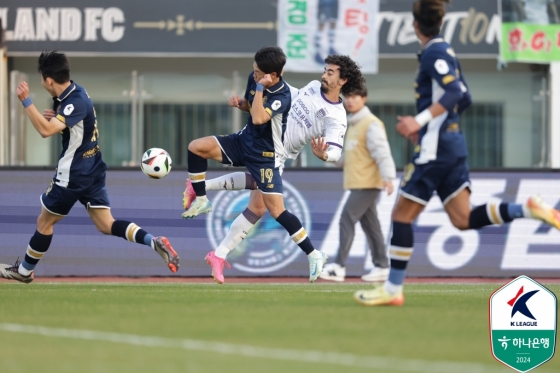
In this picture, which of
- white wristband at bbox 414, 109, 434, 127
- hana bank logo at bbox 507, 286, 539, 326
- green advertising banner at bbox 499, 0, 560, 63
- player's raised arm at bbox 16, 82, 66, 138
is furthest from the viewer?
green advertising banner at bbox 499, 0, 560, 63

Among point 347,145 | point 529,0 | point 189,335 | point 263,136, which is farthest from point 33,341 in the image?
point 529,0

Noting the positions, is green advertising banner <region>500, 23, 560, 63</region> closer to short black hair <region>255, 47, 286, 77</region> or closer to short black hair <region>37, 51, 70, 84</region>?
short black hair <region>255, 47, 286, 77</region>

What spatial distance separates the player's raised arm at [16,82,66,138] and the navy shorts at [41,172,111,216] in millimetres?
604

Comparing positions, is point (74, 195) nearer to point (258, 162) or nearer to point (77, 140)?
point (77, 140)

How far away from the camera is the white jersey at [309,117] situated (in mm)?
9969

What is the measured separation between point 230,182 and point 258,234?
2.84m

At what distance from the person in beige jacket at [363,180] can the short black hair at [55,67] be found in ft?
10.6

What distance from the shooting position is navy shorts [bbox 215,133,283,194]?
973 centimetres

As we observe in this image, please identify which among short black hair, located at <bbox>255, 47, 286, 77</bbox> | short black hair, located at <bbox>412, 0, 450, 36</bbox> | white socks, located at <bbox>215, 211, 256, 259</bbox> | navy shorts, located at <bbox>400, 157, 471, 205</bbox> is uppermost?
short black hair, located at <bbox>412, 0, 450, 36</bbox>

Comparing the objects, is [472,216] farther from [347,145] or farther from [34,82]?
[34,82]

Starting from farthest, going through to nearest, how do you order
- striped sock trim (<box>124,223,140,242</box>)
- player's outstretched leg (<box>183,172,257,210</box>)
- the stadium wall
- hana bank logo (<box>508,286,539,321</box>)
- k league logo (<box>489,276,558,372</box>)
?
the stadium wall → player's outstretched leg (<box>183,172,257,210</box>) → striped sock trim (<box>124,223,140,242</box>) → hana bank logo (<box>508,286,539,321</box>) → k league logo (<box>489,276,558,372</box>)

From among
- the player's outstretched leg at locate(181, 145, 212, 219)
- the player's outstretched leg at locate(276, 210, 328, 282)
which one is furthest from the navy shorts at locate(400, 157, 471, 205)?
the player's outstretched leg at locate(181, 145, 212, 219)

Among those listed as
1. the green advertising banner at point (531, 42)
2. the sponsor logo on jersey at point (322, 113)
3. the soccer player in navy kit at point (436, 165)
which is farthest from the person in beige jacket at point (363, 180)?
the green advertising banner at point (531, 42)

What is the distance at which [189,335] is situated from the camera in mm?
6074
